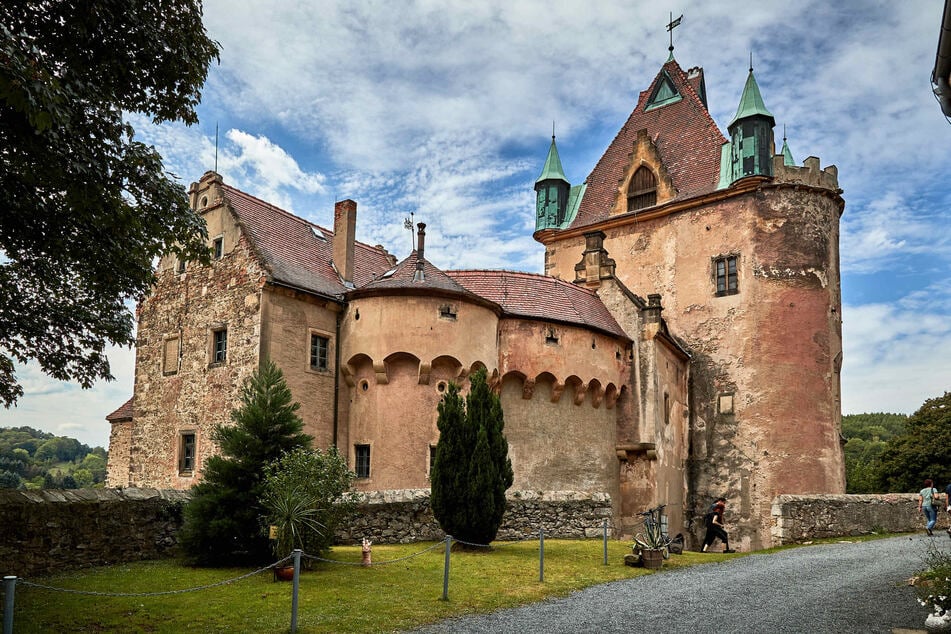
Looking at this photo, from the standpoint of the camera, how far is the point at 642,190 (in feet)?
115

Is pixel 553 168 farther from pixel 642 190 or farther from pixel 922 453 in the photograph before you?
pixel 922 453

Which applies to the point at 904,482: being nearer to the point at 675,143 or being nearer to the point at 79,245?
the point at 675,143

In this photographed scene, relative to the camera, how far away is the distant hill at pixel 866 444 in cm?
4769

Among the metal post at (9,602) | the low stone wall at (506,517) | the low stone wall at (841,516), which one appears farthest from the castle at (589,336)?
the metal post at (9,602)

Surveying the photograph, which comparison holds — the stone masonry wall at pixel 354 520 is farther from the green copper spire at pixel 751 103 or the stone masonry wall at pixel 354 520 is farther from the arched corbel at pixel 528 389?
the green copper spire at pixel 751 103

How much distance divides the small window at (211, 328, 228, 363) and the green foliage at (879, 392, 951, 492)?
3428cm

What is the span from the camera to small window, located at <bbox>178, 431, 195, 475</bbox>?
78.4ft

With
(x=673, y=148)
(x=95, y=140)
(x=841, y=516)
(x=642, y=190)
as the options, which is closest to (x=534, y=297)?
(x=841, y=516)

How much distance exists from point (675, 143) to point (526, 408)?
16.7 m

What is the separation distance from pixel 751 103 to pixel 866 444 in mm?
47860

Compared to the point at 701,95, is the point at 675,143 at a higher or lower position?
lower

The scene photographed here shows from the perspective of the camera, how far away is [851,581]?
1405cm

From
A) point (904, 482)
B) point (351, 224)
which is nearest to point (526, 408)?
point (351, 224)

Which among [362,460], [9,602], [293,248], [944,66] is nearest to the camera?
[9,602]
